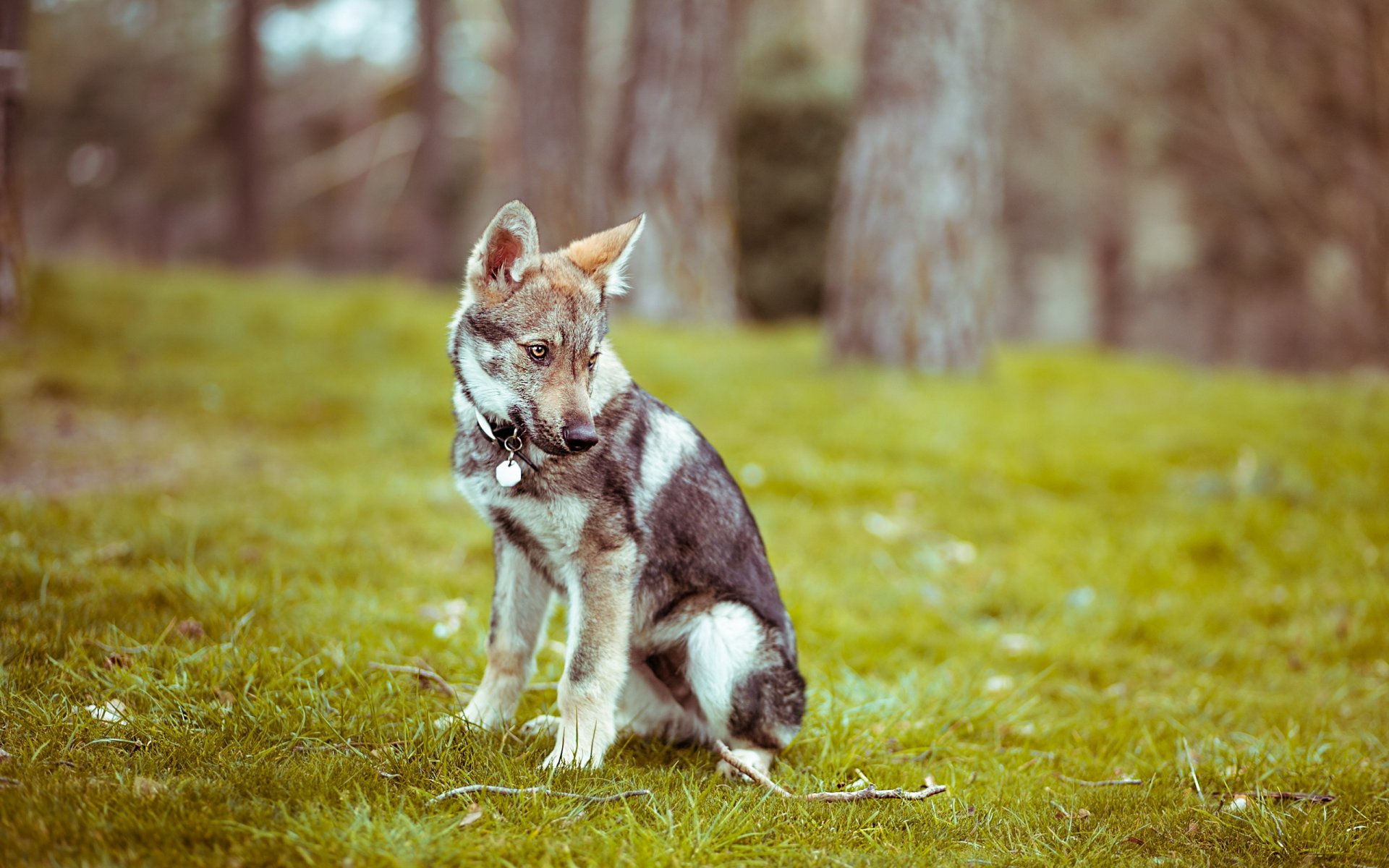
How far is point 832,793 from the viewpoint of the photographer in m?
3.27

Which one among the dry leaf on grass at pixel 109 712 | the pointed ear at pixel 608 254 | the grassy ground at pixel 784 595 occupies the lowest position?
the grassy ground at pixel 784 595

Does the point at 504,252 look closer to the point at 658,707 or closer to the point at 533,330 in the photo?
the point at 533,330

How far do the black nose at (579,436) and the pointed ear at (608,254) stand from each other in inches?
23.9

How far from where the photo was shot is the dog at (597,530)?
3.33 meters

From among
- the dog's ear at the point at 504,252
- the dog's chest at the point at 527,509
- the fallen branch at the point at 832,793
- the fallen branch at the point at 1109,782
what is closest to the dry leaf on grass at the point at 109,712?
the dog's chest at the point at 527,509

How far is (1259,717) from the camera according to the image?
4484mm

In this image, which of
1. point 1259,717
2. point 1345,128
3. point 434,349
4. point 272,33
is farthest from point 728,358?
point 272,33

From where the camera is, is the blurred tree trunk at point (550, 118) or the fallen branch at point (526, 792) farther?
the blurred tree trunk at point (550, 118)

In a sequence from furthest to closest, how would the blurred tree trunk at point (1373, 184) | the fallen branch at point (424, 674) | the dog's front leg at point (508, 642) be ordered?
the blurred tree trunk at point (1373, 184) → the fallen branch at point (424, 674) → the dog's front leg at point (508, 642)

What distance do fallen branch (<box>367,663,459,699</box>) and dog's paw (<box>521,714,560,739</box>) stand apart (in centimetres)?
35

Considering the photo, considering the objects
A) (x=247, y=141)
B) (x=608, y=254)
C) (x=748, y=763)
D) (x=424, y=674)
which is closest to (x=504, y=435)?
(x=608, y=254)

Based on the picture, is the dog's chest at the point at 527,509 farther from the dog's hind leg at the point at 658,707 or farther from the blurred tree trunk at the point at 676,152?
the blurred tree trunk at the point at 676,152

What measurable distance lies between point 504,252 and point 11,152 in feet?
21.1

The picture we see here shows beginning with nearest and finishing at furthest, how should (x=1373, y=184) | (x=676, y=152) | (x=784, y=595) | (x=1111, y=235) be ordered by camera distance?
(x=784, y=595) → (x=676, y=152) → (x=1373, y=184) → (x=1111, y=235)
